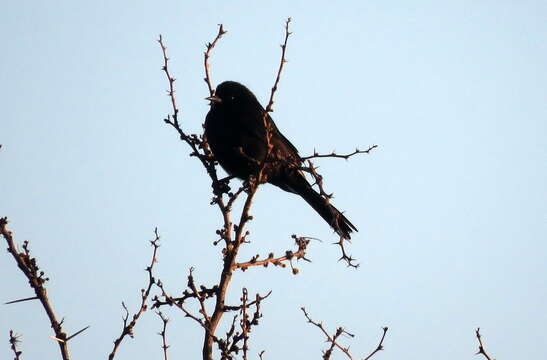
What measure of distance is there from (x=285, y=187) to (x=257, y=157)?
41 centimetres

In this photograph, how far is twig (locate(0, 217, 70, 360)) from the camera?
3240mm

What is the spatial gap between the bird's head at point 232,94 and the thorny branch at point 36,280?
354 centimetres

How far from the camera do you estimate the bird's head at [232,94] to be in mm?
6975

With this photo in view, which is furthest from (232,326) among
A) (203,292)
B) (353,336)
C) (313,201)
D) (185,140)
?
(313,201)

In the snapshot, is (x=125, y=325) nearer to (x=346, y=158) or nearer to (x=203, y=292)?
(x=203, y=292)

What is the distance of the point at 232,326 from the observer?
3.88 m

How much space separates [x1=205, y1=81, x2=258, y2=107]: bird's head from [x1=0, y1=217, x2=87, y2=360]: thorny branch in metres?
3.54

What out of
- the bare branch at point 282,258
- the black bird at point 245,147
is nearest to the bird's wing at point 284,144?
the black bird at point 245,147

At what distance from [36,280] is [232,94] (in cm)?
417

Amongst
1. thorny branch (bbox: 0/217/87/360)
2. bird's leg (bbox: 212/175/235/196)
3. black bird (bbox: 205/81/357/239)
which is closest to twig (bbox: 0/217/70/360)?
thorny branch (bbox: 0/217/87/360)

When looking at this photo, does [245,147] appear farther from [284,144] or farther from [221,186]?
[221,186]

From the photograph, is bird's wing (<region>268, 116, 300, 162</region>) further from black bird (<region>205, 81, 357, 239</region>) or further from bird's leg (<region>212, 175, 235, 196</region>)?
bird's leg (<region>212, 175, 235, 196</region>)

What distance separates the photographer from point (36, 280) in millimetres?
3387

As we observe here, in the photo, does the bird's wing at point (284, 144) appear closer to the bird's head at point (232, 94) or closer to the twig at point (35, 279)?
the bird's head at point (232, 94)
